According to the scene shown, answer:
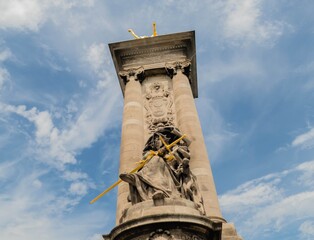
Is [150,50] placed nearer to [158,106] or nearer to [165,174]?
[158,106]

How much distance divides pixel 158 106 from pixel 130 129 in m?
2.16

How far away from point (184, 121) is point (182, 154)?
316 cm

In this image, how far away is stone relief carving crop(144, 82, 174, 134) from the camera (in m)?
15.4

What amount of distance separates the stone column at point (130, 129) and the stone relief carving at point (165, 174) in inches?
56.8

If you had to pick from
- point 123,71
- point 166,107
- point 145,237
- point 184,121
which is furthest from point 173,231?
point 123,71

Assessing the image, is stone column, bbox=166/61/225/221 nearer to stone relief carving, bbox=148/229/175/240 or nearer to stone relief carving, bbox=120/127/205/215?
stone relief carving, bbox=120/127/205/215

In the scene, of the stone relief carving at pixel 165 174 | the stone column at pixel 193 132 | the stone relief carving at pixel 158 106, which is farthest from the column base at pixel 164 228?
the stone relief carving at pixel 158 106

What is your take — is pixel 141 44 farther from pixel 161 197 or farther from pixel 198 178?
pixel 161 197

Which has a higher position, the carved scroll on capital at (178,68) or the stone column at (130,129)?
the carved scroll on capital at (178,68)

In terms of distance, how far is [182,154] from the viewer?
12.0m

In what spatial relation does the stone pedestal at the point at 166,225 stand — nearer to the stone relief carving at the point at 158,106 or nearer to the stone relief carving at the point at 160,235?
the stone relief carving at the point at 160,235

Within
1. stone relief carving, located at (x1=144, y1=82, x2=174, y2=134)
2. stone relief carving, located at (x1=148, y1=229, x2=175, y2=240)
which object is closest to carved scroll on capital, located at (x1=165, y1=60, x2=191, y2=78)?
stone relief carving, located at (x1=144, y1=82, x2=174, y2=134)

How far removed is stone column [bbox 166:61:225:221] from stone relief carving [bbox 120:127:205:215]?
103cm

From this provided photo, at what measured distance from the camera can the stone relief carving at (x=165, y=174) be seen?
10148mm
